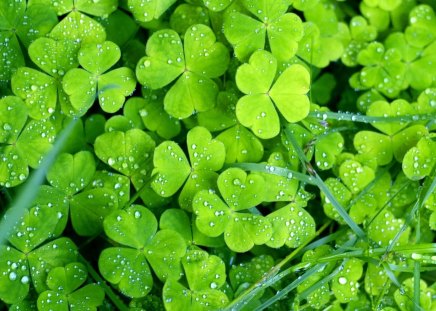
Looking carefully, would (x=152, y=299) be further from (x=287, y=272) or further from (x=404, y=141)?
(x=404, y=141)

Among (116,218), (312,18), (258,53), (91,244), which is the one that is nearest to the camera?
(116,218)

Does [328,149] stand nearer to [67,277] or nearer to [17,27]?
[67,277]

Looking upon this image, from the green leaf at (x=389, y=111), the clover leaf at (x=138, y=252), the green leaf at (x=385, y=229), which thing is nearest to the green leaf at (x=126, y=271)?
the clover leaf at (x=138, y=252)

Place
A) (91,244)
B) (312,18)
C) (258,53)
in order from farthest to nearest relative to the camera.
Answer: (312,18), (91,244), (258,53)

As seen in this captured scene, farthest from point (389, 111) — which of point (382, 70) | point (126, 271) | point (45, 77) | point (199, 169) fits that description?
point (45, 77)

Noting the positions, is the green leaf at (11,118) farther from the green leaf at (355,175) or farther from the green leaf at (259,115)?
the green leaf at (355,175)

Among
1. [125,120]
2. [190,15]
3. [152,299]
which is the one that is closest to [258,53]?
[190,15]

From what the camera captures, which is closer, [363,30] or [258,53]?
[258,53]
